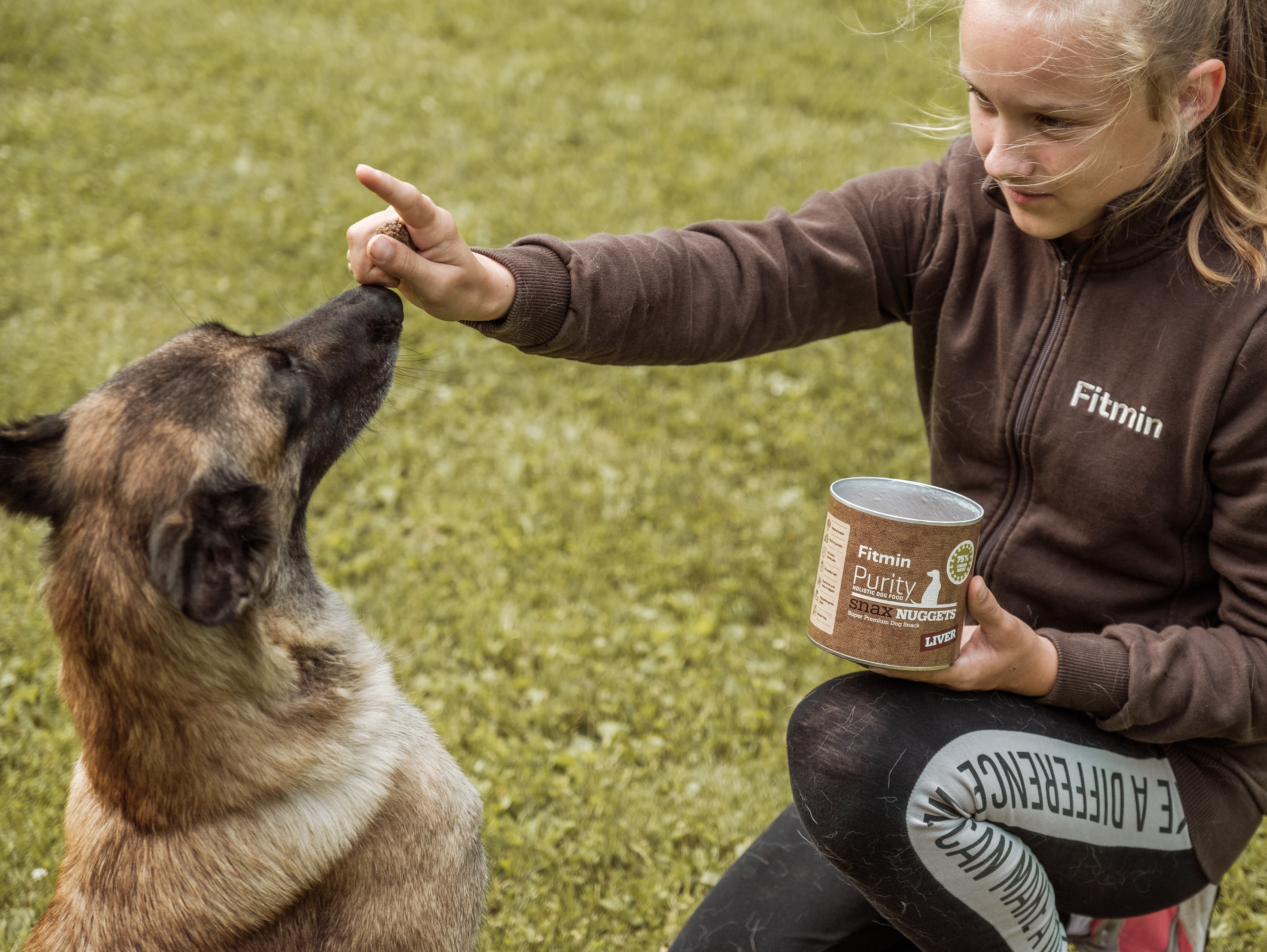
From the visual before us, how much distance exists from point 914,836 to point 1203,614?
891mm

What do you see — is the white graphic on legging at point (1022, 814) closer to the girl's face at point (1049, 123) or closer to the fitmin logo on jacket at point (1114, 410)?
the fitmin logo on jacket at point (1114, 410)

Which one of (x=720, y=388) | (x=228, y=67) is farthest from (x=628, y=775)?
(x=228, y=67)

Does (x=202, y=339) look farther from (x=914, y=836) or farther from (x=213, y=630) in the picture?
(x=914, y=836)

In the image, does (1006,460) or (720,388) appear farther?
(720,388)

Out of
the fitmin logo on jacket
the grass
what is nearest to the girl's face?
the fitmin logo on jacket

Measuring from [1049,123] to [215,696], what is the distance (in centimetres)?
199

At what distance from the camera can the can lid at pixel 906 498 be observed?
7.13 ft

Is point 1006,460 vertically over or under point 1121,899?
over

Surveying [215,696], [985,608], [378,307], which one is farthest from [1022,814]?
[378,307]

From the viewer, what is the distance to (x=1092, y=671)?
2264 millimetres

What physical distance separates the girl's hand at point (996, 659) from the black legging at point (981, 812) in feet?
0.39

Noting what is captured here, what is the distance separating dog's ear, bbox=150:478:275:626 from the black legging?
1.22 m

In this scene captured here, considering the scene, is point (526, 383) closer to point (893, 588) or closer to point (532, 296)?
point (532, 296)

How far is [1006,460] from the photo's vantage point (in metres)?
2.64
